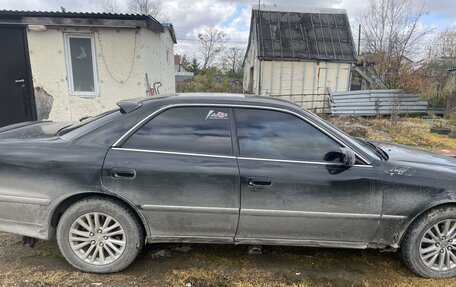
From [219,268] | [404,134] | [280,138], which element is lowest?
[219,268]

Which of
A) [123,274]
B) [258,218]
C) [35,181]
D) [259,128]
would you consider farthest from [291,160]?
[35,181]

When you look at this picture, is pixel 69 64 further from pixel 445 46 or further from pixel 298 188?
pixel 445 46

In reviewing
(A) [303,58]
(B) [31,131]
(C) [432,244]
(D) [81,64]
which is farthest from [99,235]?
(A) [303,58]

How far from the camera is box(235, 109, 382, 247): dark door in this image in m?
2.74

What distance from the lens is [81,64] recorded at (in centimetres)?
746

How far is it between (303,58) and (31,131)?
1365 cm

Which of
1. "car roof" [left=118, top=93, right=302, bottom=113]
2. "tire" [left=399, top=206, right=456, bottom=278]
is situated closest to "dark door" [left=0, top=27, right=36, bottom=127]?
"car roof" [left=118, top=93, right=302, bottom=113]

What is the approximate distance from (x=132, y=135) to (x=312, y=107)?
1395cm

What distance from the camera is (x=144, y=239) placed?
9.62 feet

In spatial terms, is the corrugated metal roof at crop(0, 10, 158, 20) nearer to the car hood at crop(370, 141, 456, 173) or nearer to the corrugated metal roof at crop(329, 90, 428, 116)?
the car hood at crop(370, 141, 456, 173)

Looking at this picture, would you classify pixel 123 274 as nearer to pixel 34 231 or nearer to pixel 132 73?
pixel 34 231

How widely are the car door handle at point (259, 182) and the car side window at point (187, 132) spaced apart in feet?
1.03

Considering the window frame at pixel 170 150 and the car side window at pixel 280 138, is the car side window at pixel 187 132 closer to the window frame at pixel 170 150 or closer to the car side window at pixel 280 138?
the window frame at pixel 170 150

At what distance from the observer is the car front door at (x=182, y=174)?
2730mm
